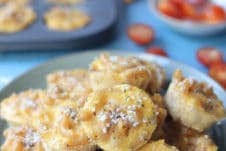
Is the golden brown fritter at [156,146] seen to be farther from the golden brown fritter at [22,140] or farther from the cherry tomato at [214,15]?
the cherry tomato at [214,15]

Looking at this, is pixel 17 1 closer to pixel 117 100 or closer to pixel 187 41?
pixel 187 41

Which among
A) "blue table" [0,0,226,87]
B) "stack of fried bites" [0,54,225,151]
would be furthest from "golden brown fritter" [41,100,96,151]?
"blue table" [0,0,226,87]

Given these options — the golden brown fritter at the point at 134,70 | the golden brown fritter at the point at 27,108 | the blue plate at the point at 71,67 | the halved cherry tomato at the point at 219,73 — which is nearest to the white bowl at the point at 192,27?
the halved cherry tomato at the point at 219,73

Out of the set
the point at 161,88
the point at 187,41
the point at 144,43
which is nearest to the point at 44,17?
the point at 144,43

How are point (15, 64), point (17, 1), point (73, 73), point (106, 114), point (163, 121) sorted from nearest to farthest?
point (106, 114), point (163, 121), point (73, 73), point (15, 64), point (17, 1)

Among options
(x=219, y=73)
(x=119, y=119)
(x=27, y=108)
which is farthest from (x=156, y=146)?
(x=219, y=73)

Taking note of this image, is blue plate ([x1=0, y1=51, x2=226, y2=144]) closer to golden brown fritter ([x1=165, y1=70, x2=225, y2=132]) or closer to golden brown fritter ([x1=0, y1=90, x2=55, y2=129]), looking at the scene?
golden brown fritter ([x1=0, y1=90, x2=55, y2=129])
